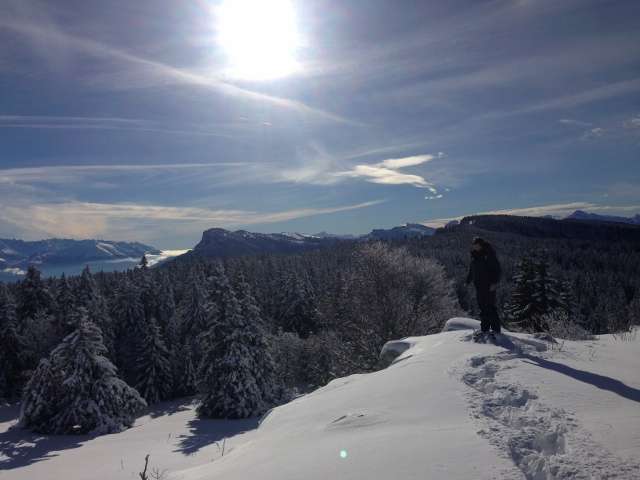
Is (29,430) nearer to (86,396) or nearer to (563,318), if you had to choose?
(86,396)

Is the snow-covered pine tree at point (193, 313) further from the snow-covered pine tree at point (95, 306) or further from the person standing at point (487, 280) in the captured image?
the person standing at point (487, 280)

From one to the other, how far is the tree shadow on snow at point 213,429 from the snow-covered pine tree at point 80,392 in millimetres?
5087

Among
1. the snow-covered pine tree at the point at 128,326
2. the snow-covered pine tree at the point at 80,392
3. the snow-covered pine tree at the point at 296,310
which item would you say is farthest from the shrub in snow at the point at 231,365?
the snow-covered pine tree at the point at 296,310

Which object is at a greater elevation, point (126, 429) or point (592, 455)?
point (592, 455)

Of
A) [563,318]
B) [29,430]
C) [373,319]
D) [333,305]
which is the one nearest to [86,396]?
[29,430]

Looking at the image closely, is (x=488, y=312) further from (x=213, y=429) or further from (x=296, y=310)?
(x=296, y=310)

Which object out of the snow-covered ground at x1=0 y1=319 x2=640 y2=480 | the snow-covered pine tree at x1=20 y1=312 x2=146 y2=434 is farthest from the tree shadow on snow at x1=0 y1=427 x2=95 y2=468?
the snow-covered ground at x1=0 y1=319 x2=640 y2=480

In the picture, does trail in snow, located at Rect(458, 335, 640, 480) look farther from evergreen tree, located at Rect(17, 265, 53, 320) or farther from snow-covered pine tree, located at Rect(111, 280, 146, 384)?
evergreen tree, located at Rect(17, 265, 53, 320)

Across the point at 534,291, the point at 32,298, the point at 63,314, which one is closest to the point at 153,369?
the point at 63,314

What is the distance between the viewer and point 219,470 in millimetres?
5547

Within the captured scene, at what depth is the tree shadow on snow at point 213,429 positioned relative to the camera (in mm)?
23984

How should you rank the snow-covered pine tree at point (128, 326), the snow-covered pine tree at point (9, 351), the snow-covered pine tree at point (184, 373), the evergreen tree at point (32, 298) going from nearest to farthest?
the snow-covered pine tree at point (9, 351) < the snow-covered pine tree at point (128, 326) < the snow-covered pine tree at point (184, 373) < the evergreen tree at point (32, 298)

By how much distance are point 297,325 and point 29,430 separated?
35.9 meters

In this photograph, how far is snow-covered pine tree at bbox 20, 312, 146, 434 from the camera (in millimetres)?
28656
